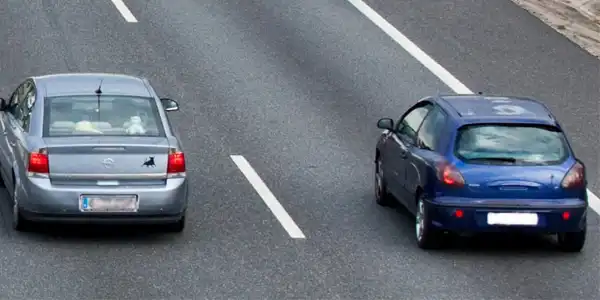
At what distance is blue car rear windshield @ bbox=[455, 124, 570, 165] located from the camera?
1606 centimetres

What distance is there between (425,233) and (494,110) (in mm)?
1688

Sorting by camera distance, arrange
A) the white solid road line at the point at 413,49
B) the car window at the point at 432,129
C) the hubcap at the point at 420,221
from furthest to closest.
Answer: the white solid road line at the point at 413,49, the car window at the point at 432,129, the hubcap at the point at 420,221

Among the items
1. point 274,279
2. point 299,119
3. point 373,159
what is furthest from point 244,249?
point 299,119

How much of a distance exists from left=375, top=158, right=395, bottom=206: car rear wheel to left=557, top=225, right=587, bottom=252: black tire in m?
2.66

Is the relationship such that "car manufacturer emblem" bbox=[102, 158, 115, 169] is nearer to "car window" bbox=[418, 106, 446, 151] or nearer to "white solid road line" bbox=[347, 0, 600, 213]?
"car window" bbox=[418, 106, 446, 151]

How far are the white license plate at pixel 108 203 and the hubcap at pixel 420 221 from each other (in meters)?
3.03

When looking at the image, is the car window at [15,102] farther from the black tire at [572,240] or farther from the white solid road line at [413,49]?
the white solid road line at [413,49]

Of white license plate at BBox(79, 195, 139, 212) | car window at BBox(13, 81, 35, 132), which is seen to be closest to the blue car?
white license plate at BBox(79, 195, 139, 212)

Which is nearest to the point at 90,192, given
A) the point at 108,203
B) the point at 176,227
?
the point at 108,203

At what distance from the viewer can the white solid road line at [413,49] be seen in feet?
80.7

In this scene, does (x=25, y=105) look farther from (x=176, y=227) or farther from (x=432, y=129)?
(x=432, y=129)

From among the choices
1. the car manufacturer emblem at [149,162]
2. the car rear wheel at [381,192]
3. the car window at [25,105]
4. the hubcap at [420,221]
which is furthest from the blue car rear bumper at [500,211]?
the car window at [25,105]

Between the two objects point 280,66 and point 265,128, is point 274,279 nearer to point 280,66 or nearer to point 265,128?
point 265,128

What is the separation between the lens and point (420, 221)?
643 inches
